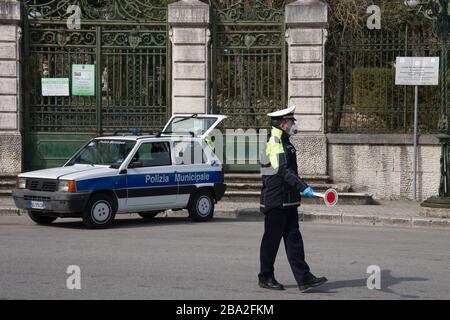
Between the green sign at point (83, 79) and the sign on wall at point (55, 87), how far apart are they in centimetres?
18

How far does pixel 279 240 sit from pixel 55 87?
1158 centimetres

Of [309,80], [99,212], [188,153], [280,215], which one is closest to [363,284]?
[280,215]

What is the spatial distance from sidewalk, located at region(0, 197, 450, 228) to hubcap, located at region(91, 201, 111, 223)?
2800 millimetres

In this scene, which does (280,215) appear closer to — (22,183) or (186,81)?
(22,183)

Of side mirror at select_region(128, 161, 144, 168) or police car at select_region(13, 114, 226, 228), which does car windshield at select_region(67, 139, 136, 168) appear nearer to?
police car at select_region(13, 114, 226, 228)

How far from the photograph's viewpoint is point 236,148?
19484 millimetres

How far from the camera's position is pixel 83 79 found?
19.5m

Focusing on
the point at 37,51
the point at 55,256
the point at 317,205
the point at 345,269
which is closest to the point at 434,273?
the point at 345,269

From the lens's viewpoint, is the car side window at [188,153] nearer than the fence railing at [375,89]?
Yes

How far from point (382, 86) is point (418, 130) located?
128 centimetres

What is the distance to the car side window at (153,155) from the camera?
14891 mm

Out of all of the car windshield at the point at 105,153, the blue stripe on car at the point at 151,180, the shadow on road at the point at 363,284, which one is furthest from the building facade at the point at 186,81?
the shadow on road at the point at 363,284

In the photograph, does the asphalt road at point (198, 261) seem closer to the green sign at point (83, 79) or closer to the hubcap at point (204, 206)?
the hubcap at point (204, 206)

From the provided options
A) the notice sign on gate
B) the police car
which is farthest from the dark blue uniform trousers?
the notice sign on gate
